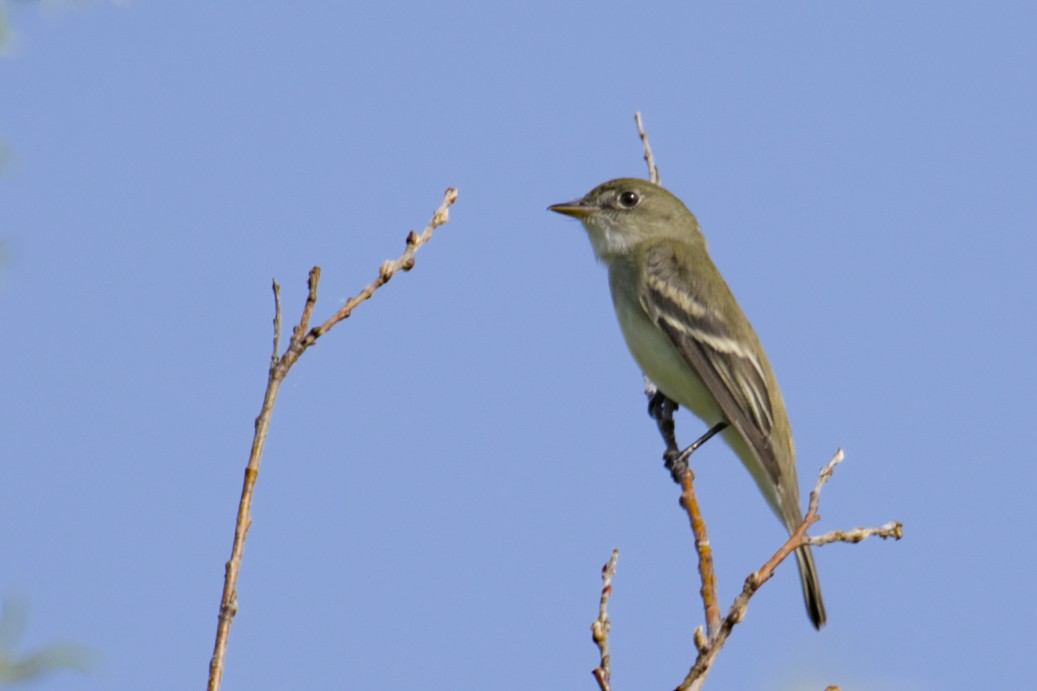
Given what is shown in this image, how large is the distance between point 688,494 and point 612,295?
343 centimetres

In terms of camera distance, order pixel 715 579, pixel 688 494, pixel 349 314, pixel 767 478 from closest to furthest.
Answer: pixel 349 314
pixel 715 579
pixel 688 494
pixel 767 478

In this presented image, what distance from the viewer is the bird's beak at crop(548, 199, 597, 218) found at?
8.12 meters

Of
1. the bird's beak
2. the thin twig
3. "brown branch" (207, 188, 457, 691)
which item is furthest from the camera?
the bird's beak

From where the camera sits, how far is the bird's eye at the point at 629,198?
8.27 meters

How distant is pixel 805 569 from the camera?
20.7 feet

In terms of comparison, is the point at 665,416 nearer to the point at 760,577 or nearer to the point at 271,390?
the point at 760,577

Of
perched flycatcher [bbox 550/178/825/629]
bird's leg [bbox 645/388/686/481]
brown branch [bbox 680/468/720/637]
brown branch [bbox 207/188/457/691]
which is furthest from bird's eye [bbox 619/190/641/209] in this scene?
brown branch [bbox 207/188/457/691]

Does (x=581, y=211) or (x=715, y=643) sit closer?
(x=715, y=643)

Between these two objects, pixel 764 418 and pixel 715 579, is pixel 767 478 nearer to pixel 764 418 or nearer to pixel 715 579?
pixel 764 418

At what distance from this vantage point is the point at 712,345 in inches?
284

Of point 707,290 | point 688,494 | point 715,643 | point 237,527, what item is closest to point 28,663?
point 237,527

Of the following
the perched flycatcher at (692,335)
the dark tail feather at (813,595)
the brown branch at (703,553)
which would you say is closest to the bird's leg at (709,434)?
the perched flycatcher at (692,335)

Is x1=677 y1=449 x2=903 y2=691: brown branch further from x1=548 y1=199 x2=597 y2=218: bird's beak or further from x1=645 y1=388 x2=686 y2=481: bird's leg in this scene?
x1=548 y1=199 x2=597 y2=218: bird's beak

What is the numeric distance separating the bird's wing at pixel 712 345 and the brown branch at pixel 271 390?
3.91 m
